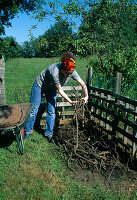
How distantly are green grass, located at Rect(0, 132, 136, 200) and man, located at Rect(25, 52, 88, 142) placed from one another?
0.79m

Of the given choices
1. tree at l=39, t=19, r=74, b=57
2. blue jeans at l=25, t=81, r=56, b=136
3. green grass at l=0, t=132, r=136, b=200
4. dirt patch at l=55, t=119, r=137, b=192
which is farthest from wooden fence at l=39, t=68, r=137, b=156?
tree at l=39, t=19, r=74, b=57

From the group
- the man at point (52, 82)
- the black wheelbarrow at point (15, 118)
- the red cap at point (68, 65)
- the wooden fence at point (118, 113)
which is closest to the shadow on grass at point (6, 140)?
the man at point (52, 82)

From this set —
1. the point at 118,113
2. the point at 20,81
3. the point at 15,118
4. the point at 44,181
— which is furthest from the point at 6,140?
the point at 20,81

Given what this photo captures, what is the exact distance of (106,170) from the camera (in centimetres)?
362

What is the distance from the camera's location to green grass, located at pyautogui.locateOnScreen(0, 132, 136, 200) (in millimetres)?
2904

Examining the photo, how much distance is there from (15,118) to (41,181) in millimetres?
1353

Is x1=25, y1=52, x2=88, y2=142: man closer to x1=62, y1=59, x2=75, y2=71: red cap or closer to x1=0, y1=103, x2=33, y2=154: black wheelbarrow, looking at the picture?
x1=62, y1=59, x2=75, y2=71: red cap

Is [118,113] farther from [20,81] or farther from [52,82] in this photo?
[20,81]

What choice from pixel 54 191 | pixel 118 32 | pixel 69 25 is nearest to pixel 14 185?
pixel 54 191

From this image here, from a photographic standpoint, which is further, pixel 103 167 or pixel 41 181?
pixel 103 167

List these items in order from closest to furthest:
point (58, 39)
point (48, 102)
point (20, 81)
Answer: point (48, 102), point (58, 39), point (20, 81)

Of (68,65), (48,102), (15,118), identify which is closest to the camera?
(68,65)

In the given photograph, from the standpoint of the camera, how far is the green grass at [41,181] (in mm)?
2904

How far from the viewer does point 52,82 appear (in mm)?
4176
